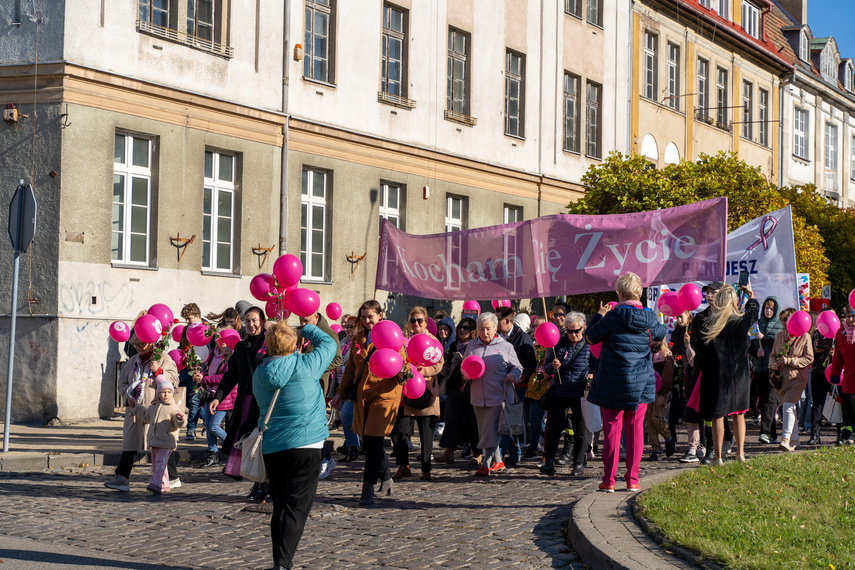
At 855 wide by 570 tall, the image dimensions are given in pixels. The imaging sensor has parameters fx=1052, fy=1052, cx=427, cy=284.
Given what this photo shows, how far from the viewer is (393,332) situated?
9664 millimetres

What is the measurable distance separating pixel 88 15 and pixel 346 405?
8.17 metres

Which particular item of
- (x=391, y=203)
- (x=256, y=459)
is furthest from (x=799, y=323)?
(x=391, y=203)

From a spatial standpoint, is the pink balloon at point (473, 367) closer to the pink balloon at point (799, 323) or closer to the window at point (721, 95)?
the pink balloon at point (799, 323)

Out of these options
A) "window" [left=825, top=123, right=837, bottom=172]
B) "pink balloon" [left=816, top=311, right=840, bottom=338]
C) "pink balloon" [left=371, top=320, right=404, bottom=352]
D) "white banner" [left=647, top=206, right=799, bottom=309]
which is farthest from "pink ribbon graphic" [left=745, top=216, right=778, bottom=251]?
"window" [left=825, top=123, right=837, bottom=172]

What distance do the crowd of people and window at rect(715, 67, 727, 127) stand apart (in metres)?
22.5

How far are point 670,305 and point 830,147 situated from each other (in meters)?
35.7

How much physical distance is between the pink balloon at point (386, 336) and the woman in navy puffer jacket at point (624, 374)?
1.75 meters

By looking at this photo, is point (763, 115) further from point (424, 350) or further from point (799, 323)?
point (424, 350)

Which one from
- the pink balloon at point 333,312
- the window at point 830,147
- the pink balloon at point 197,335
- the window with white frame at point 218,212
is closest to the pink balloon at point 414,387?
the pink balloon at point 197,335

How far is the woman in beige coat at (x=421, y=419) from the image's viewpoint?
1088 centimetres

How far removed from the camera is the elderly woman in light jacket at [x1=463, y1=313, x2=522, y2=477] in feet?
37.6

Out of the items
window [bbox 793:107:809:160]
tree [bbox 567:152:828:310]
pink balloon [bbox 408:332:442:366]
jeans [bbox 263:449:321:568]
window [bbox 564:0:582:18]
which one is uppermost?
window [bbox 564:0:582:18]

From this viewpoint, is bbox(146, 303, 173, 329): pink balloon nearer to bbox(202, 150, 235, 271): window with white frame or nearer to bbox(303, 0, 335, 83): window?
bbox(202, 150, 235, 271): window with white frame

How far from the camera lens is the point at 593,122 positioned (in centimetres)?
2942
